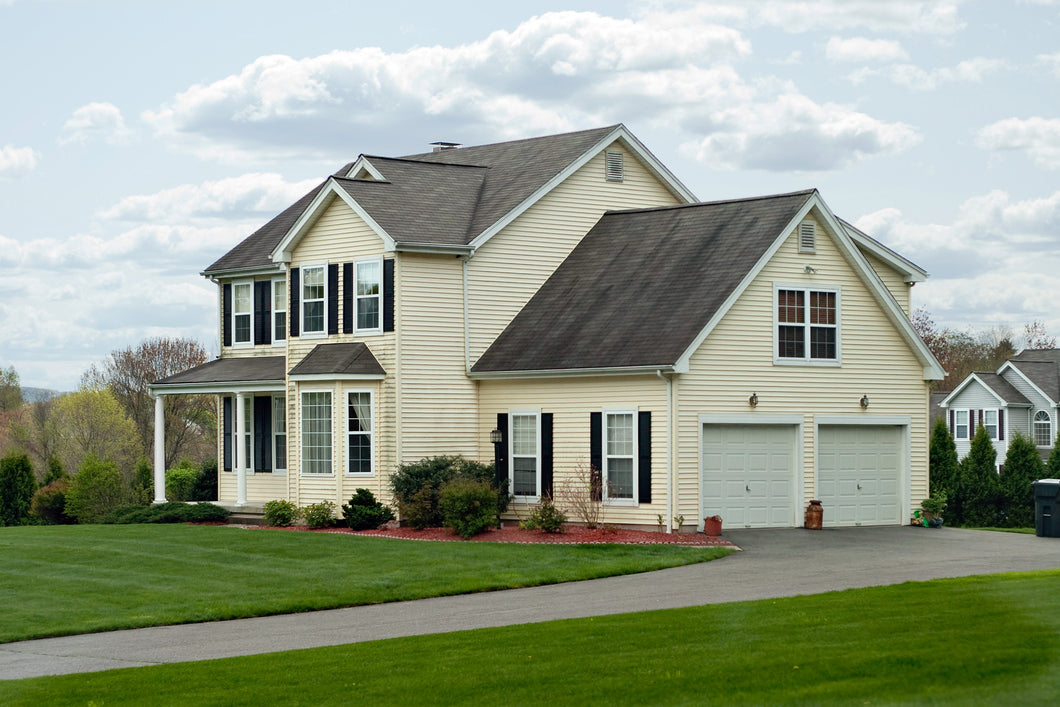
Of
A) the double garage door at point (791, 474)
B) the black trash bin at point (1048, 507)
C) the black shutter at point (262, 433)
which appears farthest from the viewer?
the black shutter at point (262, 433)

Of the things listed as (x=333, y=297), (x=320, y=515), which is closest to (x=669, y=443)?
(x=320, y=515)

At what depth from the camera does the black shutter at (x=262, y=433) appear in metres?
33.8

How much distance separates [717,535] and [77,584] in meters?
11.7

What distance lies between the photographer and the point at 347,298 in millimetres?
30250

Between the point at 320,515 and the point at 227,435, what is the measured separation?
7111 mm

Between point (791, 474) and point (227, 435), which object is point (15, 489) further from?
point (791, 474)

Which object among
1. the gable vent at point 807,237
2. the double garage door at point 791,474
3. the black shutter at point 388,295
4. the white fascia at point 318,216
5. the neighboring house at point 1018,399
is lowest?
the double garage door at point 791,474

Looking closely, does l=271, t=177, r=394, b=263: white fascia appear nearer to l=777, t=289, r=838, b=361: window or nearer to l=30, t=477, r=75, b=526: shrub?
l=777, t=289, r=838, b=361: window

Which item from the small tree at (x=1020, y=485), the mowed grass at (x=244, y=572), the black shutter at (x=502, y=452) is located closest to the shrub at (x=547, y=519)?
the mowed grass at (x=244, y=572)

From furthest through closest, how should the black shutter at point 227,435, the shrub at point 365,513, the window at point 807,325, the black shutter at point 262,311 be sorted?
the black shutter at point 227,435 < the black shutter at point 262,311 < the shrub at point 365,513 < the window at point 807,325

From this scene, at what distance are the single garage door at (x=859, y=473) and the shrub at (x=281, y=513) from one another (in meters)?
11.3

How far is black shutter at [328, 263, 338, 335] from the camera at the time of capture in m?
30.5

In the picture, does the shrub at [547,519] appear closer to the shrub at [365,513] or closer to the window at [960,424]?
the shrub at [365,513]

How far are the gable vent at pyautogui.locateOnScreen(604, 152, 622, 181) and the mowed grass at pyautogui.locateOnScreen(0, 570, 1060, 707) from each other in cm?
1829
